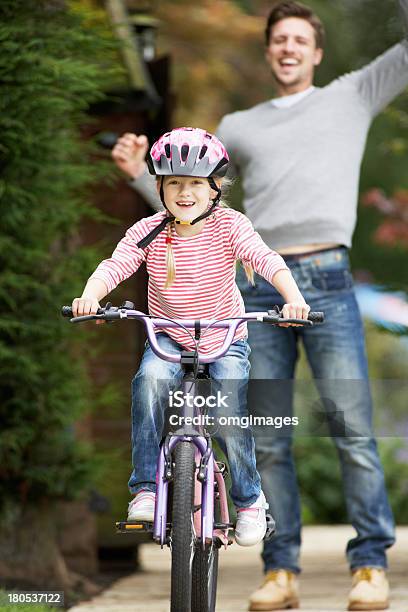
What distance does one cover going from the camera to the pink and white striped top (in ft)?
13.2

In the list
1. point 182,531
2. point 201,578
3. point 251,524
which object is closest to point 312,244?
point 251,524

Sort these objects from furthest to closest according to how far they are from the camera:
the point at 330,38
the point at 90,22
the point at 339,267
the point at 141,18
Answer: the point at 330,38
the point at 141,18
the point at 90,22
the point at 339,267

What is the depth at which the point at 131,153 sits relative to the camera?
4984 mm

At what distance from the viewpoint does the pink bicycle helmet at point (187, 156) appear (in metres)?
4.00

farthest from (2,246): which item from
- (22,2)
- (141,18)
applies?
(141,18)

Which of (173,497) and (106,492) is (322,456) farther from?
(173,497)

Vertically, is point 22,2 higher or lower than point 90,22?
lower

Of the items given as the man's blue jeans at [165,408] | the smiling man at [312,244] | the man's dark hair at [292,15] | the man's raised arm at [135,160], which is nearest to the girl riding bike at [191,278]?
the man's blue jeans at [165,408]

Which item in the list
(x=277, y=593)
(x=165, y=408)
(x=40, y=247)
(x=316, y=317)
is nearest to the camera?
(x=316, y=317)

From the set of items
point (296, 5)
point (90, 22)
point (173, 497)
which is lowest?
point (173, 497)

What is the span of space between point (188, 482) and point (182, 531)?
0.46 feet

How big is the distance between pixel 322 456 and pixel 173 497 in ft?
24.6

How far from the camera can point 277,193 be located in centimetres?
534

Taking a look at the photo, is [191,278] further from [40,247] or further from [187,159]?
[40,247]
